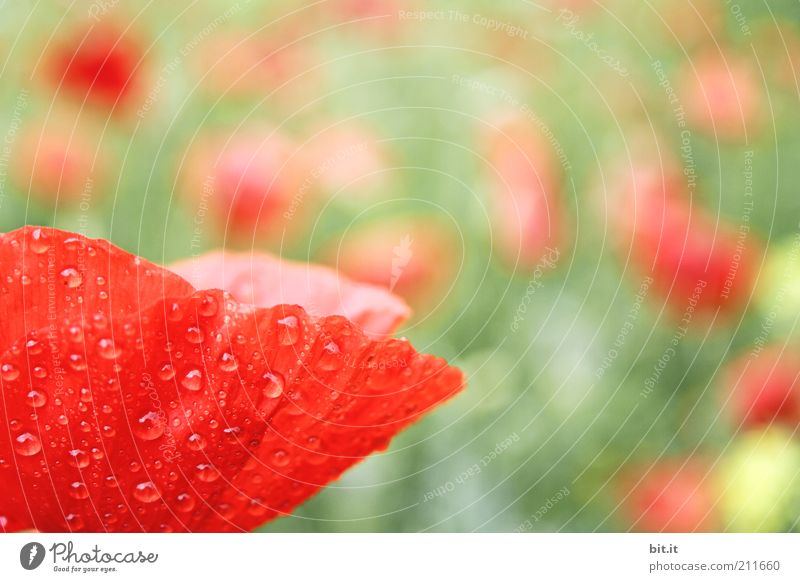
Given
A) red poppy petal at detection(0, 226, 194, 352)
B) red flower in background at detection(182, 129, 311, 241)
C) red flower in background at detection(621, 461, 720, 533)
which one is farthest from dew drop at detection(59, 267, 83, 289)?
red flower in background at detection(621, 461, 720, 533)

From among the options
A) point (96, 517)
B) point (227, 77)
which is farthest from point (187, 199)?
point (96, 517)

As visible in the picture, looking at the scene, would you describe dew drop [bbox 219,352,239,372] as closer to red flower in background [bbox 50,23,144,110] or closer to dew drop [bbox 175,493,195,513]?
Result: dew drop [bbox 175,493,195,513]

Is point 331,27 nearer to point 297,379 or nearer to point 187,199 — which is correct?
point 187,199

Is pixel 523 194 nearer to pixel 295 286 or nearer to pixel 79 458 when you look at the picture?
pixel 295 286

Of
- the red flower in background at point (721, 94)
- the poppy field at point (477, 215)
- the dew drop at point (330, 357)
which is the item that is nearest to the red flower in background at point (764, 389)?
the poppy field at point (477, 215)

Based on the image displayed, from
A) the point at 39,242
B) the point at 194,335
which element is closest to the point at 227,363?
the point at 194,335
